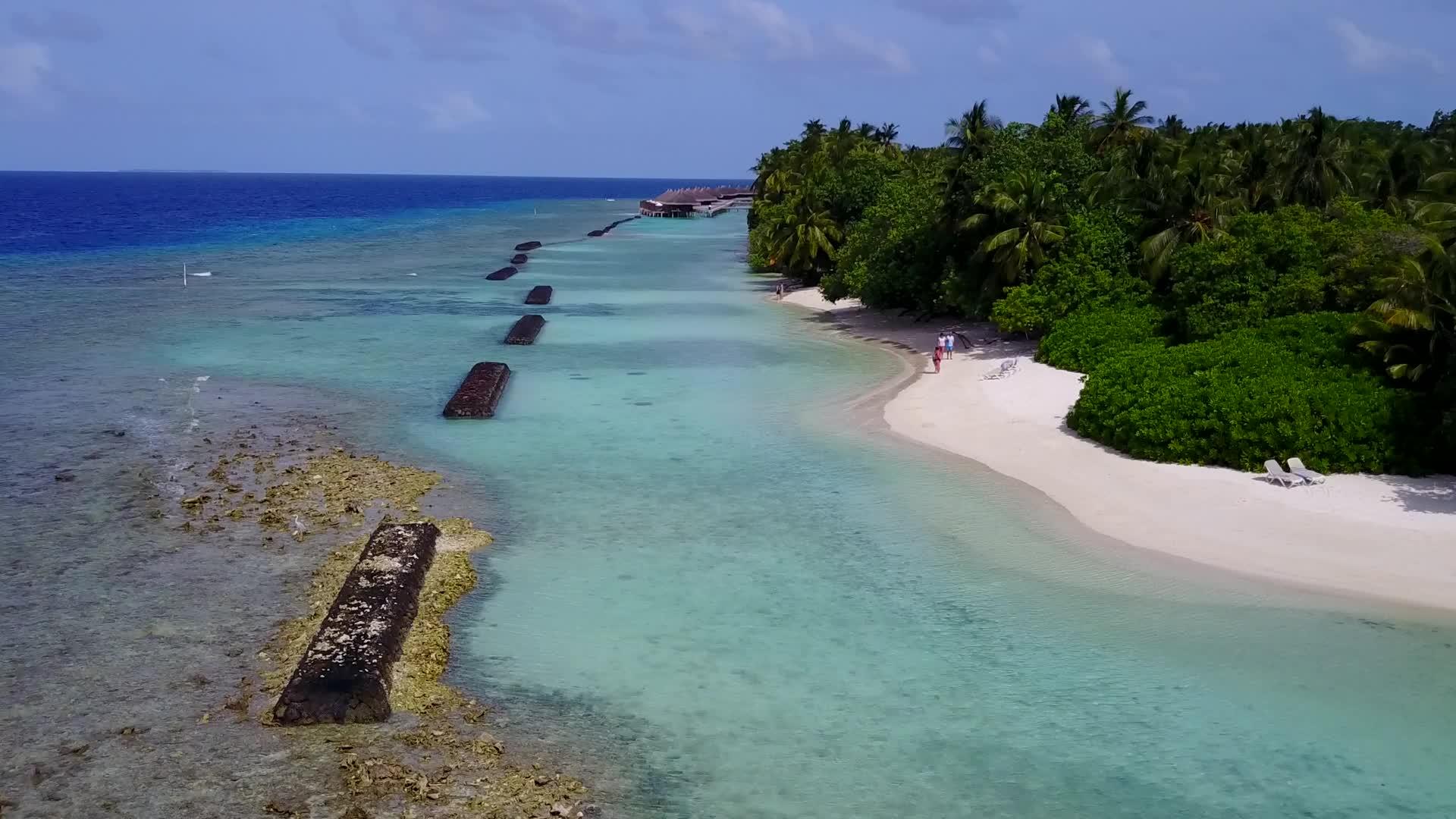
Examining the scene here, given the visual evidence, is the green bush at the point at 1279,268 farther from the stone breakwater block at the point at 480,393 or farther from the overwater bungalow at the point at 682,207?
the overwater bungalow at the point at 682,207

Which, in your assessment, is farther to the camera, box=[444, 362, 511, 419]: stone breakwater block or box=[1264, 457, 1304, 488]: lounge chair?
box=[444, 362, 511, 419]: stone breakwater block

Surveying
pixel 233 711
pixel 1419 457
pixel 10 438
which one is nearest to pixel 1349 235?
pixel 1419 457

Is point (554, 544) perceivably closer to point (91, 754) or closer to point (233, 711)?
point (233, 711)

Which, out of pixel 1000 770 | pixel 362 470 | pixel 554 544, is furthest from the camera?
pixel 362 470

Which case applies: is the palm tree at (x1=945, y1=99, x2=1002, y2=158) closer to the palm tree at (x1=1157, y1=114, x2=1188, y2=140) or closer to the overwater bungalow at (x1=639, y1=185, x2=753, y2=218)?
the palm tree at (x1=1157, y1=114, x2=1188, y2=140)

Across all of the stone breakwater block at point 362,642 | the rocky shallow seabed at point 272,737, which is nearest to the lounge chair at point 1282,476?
the rocky shallow seabed at point 272,737

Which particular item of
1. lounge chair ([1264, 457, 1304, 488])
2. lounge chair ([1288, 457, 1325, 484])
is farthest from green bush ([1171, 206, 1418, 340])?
lounge chair ([1264, 457, 1304, 488])

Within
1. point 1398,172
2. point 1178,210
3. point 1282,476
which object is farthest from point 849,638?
point 1398,172
